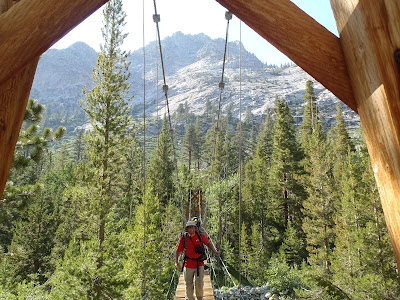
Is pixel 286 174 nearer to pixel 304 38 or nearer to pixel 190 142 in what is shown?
pixel 304 38

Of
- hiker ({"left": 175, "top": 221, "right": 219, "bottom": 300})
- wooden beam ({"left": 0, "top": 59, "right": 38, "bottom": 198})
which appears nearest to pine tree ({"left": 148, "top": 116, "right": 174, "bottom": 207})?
hiker ({"left": 175, "top": 221, "right": 219, "bottom": 300})

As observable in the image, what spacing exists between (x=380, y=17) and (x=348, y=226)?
16.2 metres

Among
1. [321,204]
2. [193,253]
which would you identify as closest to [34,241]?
Answer: [193,253]

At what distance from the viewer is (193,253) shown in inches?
166

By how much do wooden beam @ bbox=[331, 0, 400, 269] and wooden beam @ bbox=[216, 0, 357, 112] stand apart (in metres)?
0.05

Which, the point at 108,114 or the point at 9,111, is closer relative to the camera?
the point at 9,111

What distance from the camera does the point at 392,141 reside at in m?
0.69

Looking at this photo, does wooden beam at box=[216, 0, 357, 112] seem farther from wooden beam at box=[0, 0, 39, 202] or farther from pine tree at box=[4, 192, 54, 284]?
pine tree at box=[4, 192, 54, 284]

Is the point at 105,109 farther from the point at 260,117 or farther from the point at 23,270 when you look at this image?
the point at 260,117

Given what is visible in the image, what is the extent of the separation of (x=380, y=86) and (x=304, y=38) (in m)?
0.30

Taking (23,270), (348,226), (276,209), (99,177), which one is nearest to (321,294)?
(348,226)

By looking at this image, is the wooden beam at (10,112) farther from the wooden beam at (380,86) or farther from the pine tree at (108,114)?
the pine tree at (108,114)

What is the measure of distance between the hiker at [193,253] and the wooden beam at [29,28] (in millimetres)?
3583

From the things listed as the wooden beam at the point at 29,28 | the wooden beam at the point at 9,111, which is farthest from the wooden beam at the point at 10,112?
the wooden beam at the point at 29,28
